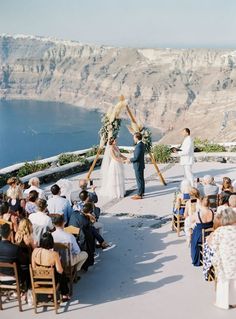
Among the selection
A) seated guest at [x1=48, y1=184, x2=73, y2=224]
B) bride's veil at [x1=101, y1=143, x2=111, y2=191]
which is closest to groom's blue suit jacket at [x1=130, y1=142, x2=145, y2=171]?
bride's veil at [x1=101, y1=143, x2=111, y2=191]

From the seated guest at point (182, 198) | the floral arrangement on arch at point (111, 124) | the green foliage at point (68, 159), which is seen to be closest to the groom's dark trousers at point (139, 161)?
the floral arrangement on arch at point (111, 124)

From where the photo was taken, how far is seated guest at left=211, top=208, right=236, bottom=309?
6.93 metres

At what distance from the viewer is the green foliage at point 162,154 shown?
18375 millimetres

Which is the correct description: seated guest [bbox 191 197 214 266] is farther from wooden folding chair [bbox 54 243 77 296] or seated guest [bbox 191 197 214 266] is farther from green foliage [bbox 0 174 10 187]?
green foliage [bbox 0 174 10 187]

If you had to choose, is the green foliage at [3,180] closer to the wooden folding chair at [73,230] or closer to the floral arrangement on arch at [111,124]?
the floral arrangement on arch at [111,124]

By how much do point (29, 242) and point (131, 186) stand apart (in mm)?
7956

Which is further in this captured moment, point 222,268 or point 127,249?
point 127,249

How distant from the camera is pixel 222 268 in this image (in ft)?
23.0

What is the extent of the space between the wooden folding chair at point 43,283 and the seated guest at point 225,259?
7.86 ft

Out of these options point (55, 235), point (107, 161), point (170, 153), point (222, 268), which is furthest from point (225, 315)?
point (170, 153)

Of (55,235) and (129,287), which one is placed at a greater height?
(55,235)

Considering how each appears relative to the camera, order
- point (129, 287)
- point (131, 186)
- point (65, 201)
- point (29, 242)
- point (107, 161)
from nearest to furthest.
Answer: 1. point (29, 242)
2. point (129, 287)
3. point (65, 201)
4. point (107, 161)
5. point (131, 186)

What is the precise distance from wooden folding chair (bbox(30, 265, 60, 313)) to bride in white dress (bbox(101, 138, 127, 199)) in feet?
22.5

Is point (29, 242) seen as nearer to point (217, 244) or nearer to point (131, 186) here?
point (217, 244)
